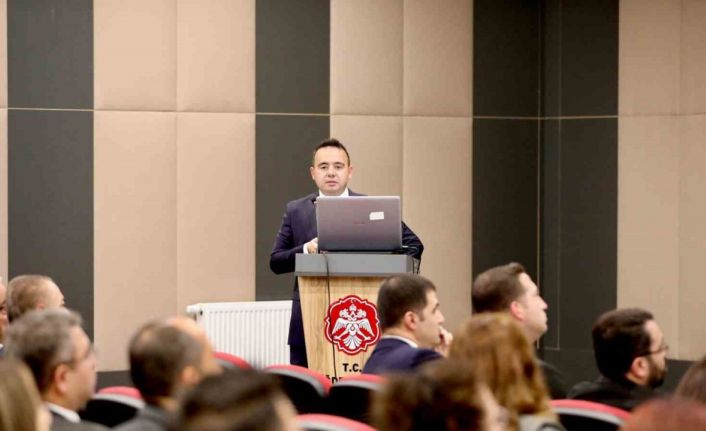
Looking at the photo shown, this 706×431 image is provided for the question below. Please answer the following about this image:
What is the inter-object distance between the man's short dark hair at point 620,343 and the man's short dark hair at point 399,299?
31.0 inches

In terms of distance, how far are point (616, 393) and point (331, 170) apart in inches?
96.9

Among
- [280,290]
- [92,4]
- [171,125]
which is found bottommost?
[280,290]

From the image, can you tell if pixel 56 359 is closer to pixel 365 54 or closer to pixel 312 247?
pixel 312 247

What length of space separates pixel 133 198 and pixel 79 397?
4.56 metres

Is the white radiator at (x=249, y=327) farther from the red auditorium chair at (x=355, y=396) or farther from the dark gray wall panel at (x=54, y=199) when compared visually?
the red auditorium chair at (x=355, y=396)

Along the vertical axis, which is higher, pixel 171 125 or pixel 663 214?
pixel 171 125

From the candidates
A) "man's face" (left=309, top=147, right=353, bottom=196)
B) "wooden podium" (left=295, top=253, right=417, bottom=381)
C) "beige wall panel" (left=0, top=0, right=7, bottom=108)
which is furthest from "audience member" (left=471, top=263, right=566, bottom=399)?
"beige wall panel" (left=0, top=0, right=7, bottom=108)

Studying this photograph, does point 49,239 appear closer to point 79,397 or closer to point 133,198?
point 133,198

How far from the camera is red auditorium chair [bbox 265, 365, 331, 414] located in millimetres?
3459

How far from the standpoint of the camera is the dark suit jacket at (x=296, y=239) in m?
5.40

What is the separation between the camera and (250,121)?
748 cm

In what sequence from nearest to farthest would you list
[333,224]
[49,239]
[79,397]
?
[79,397], [333,224], [49,239]

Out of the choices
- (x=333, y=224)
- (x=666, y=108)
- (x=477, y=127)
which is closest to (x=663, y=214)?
(x=666, y=108)

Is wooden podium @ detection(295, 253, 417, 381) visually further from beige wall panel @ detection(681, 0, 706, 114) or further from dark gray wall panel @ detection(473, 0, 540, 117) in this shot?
beige wall panel @ detection(681, 0, 706, 114)
